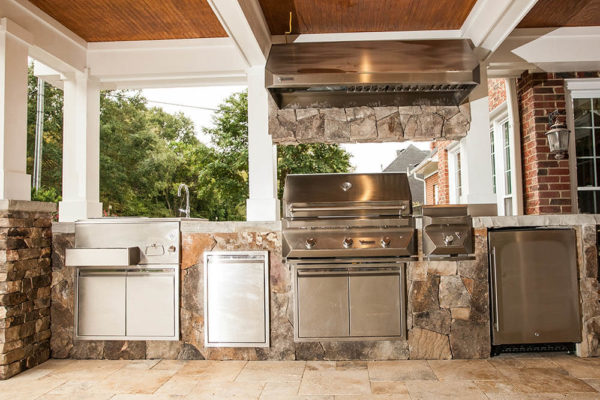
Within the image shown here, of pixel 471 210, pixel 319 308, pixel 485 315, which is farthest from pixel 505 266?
pixel 319 308

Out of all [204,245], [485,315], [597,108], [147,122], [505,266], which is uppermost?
[147,122]

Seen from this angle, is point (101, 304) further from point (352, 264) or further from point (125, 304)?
point (352, 264)

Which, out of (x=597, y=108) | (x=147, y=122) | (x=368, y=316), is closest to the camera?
(x=368, y=316)

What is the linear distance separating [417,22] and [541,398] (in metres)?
2.86

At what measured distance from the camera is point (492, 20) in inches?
117

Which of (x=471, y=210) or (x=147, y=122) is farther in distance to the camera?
(x=147, y=122)

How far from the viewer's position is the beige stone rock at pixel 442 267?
2916 mm

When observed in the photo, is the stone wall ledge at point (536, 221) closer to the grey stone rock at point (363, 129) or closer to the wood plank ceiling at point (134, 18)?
the grey stone rock at point (363, 129)

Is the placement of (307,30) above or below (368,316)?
above

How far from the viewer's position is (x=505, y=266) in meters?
2.89

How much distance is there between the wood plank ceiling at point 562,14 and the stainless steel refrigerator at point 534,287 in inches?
69.5

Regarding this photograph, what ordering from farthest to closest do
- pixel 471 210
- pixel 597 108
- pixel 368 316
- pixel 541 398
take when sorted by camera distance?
pixel 597 108
pixel 471 210
pixel 368 316
pixel 541 398

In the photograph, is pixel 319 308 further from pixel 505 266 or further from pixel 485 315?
pixel 505 266

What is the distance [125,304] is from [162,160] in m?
12.5
